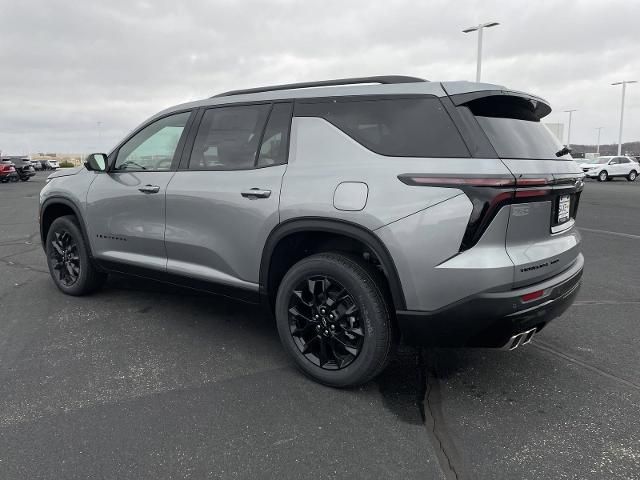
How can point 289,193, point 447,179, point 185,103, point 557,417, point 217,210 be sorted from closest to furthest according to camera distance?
point 447,179
point 557,417
point 289,193
point 217,210
point 185,103

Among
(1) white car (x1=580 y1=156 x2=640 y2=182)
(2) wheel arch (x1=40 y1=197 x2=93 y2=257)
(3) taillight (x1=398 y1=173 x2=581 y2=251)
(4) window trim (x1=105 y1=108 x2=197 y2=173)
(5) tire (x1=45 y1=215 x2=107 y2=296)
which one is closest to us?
(3) taillight (x1=398 y1=173 x2=581 y2=251)

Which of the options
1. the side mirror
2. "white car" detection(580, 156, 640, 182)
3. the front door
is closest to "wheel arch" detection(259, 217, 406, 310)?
the front door

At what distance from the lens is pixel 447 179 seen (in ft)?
8.36

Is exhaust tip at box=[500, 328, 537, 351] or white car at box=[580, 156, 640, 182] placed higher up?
exhaust tip at box=[500, 328, 537, 351]

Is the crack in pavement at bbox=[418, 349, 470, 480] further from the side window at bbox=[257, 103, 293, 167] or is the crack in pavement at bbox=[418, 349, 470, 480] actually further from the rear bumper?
the side window at bbox=[257, 103, 293, 167]

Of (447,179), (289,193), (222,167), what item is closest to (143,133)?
(222,167)

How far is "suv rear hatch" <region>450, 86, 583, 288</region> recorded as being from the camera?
8.53 feet

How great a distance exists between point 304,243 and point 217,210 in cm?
67

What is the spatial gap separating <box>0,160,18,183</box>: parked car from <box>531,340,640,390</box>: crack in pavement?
1254 inches

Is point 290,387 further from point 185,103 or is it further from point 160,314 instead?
point 185,103

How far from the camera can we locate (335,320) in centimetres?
300

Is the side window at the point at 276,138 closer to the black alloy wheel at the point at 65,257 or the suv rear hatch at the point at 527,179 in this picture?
the suv rear hatch at the point at 527,179

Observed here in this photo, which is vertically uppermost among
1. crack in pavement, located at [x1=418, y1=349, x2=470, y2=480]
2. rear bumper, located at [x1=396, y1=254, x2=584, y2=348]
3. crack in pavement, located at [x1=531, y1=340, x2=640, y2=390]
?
rear bumper, located at [x1=396, y1=254, x2=584, y2=348]

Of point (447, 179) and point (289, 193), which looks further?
point (289, 193)
